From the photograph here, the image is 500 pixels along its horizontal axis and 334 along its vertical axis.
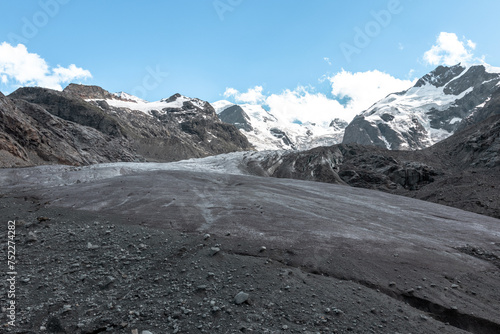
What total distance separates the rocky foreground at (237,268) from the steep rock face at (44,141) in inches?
1408

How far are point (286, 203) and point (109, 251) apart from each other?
424 inches

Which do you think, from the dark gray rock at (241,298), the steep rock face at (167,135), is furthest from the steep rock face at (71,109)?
the dark gray rock at (241,298)

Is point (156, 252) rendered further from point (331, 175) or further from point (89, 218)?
point (331, 175)

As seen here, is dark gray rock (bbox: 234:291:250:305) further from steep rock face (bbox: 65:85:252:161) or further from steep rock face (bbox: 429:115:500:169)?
steep rock face (bbox: 65:85:252:161)

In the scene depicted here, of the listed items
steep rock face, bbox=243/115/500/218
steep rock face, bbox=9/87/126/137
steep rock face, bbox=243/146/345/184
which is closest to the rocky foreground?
steep rock face, bbox=243/115/500/218

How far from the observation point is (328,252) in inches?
422

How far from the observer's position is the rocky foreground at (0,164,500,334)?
6.61 metres

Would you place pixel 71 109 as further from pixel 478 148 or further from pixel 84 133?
pixel 478 148

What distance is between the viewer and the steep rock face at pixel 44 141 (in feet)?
153

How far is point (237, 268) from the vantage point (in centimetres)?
882

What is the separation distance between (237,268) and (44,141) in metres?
67.3

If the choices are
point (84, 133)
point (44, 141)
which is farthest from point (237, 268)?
point (84, 133)

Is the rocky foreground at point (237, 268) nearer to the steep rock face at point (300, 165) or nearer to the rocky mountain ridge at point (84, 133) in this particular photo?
the steep rock face at point (300, 165)

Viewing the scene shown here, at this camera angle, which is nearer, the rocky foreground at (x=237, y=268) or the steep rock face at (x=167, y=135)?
the rocky foreground at (x=237, y=268)
